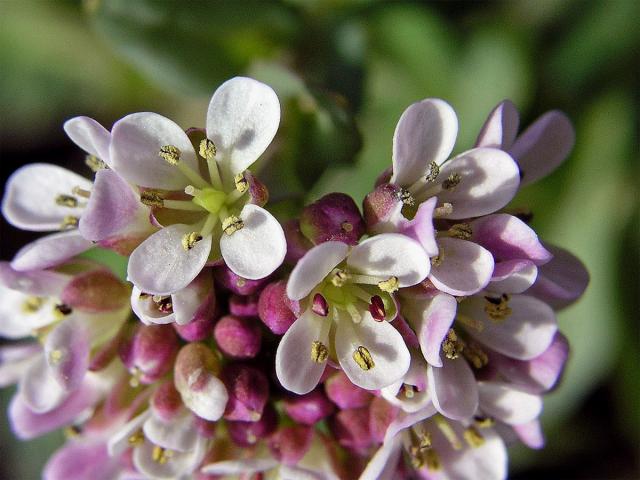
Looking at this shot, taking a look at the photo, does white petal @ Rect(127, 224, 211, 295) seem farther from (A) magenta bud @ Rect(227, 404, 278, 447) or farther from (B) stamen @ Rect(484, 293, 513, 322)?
(B) stamen @ Rect(484, 293, 513, 322)

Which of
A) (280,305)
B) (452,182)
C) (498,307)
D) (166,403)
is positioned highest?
(452,182)

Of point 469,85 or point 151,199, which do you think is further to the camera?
point 469,85

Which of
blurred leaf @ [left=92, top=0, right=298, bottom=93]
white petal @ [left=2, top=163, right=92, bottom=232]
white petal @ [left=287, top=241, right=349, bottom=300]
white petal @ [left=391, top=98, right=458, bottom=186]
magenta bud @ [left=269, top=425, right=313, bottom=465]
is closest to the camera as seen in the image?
white petal @ [left=287, top=241, right=349, bottom=300]

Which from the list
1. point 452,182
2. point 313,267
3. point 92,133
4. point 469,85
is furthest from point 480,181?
point 469,85

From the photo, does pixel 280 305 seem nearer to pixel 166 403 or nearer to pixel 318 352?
pixel 318 352

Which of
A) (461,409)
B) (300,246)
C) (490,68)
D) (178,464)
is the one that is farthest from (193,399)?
(490,68)

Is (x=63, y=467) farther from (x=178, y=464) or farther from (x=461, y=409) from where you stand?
(x=461, y=409)

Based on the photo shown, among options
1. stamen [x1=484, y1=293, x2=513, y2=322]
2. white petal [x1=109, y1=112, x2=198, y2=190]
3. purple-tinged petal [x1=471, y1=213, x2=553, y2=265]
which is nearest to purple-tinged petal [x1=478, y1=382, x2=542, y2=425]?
stamen [x1=484, y1=293, x2=513, y2=322]
